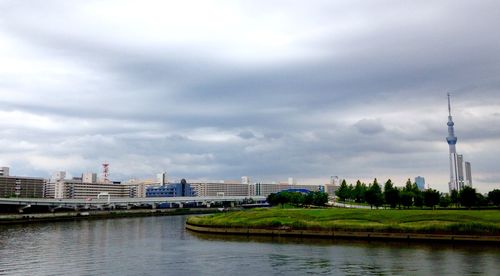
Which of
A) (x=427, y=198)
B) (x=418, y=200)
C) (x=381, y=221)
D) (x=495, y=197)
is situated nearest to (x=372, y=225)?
(x=381, y=221)

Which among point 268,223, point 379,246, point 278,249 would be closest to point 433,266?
point 379,246

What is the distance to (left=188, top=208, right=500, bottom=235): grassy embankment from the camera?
76812mm

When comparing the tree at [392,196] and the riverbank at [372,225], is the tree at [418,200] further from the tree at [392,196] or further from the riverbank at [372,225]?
the riverbank at [372,225]

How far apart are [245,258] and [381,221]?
3568 centimetres

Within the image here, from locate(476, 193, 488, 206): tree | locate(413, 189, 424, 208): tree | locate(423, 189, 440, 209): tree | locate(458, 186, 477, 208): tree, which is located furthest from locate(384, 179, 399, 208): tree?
locate(476, 193, 488, 206): tree

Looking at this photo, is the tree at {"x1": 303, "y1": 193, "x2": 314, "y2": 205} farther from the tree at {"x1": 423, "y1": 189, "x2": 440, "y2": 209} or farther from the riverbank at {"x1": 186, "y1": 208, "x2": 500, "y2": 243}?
the riverbank at {"x1": 186, "y1": 208, "x2": 500, "y2": 243}

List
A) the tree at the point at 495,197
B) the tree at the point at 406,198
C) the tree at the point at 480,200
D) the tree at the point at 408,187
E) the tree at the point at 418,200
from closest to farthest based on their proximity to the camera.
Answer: the tree at the point at 480,200 → the tree at the point at 495,197 → the tree at the point at 406,198 → the tree at the point at 418,200 → the tree at the point at 408,187

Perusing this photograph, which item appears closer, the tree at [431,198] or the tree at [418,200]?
the tree at [431,198]

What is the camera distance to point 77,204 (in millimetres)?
195250

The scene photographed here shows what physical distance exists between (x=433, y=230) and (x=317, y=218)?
23889mm

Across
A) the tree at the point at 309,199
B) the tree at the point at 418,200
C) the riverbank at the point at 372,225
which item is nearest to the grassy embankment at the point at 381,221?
the riverbank at the point at 372,225

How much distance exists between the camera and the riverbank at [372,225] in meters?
75.8

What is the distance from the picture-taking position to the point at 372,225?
273 ft

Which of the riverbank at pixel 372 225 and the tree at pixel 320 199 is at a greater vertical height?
the tree at pixel 320 199
